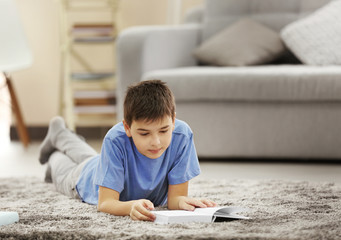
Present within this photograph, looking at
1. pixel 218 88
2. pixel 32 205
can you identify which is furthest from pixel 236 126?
pixel 32 205

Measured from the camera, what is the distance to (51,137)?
77.9 inches

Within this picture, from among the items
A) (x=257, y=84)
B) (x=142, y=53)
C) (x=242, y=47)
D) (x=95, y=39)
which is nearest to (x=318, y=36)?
(x=242, y=47)

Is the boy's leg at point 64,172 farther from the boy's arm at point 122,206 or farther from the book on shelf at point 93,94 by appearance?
the book on shelf at point 93,94

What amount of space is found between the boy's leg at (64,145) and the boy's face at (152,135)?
598mm

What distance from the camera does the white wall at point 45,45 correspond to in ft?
12.1

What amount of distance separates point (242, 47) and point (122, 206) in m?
1.68

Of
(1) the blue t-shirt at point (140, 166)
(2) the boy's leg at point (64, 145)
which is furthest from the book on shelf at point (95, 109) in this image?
(1) the blue t-shirt at point (140, 166)

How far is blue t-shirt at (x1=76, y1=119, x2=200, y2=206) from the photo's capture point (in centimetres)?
137

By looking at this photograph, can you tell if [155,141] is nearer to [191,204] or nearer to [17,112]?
[191,204]

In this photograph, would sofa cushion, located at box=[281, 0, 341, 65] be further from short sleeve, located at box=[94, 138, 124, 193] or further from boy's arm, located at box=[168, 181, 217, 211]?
short sleeve, located at box=[94, 138, 124, 193]

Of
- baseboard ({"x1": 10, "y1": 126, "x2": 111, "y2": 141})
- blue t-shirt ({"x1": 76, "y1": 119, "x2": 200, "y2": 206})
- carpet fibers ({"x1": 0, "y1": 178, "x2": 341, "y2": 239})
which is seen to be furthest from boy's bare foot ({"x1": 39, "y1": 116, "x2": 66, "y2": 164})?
baseboard ({"x1": 10, "y1": 126, "x2": 111, "y2": 141})

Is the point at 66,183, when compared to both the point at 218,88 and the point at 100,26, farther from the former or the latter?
the point at 100,26

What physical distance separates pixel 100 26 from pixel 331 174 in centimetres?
191

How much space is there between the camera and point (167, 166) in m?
1.43
